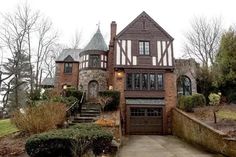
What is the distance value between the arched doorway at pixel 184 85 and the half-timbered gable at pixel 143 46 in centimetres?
602

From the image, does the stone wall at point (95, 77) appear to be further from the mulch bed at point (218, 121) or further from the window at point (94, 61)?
the mulch bed at point (218, 121)

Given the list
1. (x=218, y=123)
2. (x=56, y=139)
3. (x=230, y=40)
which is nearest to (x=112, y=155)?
(x=56, y=139)

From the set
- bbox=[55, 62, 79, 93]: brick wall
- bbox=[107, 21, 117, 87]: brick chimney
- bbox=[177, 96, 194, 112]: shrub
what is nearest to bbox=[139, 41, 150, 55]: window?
bbox=[107, 21, 117, 87]: brick chimney

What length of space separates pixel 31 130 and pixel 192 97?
1168cm

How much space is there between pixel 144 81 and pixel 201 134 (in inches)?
330

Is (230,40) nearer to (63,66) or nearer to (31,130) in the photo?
(63,66)

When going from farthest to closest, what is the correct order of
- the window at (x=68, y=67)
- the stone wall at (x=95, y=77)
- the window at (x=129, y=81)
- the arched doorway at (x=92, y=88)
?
the window at (x=68, y=67)
the arched doorway at (x=92, y=88)
the stone wall at (x=95, y=77)
the window at (x=129, y=81)

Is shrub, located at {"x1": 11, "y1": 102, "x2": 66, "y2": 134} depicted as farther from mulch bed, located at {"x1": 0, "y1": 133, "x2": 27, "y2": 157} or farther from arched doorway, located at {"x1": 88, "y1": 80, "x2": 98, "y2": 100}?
arched doorway, located at {"x1": 88, "y1": 80, "x2": 98, "y2": 100}

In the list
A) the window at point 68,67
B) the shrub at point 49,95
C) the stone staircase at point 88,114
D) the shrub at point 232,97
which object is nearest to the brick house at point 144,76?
the stone staircase at point 88,114

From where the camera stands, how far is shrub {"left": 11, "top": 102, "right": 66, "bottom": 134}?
1127 cm

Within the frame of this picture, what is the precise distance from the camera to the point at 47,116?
37.6ft

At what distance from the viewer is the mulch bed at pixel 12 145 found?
9.35 metres

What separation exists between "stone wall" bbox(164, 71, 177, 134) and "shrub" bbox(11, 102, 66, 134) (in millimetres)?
10811

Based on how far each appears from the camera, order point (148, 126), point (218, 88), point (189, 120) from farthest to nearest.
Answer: point (218, 88) < point (148, 126) < point (189, 120)
